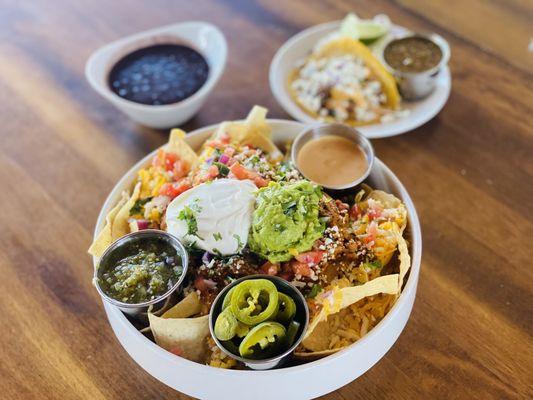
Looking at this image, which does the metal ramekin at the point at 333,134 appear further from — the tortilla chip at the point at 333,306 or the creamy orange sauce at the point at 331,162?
the tortilla chip at the point at 333,306

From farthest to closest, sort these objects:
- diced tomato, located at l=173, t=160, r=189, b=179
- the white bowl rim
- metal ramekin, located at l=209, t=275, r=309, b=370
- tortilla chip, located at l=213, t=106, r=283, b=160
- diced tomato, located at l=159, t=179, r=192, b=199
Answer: the white bowl rim < tortilla chip, located at l=213, t=106, r=283, b=160 < diced tomato, located at l=173, t=160, r=189, b=179 < diced tomato, located at l=159, t=179, r=192, b=199 < metal ramekin, located at l=209, t=275, r=309, b=370

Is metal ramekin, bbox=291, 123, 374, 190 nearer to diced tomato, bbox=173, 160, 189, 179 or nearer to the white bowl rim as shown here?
diced tomato, bbox=173, 160, 189, 179

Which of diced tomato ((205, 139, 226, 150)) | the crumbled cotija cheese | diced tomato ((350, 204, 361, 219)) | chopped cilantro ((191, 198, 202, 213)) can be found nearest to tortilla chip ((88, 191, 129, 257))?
chopped cilantro ((191, 198, 202, 213))

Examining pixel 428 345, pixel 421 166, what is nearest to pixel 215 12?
pixel 421 166

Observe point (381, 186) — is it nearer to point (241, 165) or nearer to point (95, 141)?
point (241, 165)

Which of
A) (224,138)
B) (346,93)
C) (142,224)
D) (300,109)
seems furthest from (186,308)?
(346,93)

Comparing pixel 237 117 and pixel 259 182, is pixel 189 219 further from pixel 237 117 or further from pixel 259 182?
pixel 237 117

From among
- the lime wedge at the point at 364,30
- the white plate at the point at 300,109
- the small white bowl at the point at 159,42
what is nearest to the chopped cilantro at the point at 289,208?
the white plate at the point at 300,109
